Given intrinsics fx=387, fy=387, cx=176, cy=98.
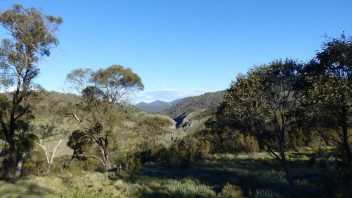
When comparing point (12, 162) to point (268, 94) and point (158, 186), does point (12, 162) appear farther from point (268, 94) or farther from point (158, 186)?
point (268, 94)

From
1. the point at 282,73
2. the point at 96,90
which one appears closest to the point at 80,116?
the point at 96,90

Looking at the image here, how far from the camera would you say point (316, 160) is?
35188 millimetres

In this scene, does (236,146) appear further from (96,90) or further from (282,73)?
(282,73)

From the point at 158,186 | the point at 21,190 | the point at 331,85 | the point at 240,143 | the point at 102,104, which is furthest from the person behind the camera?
the point at 240,143

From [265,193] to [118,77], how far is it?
2796 centimetres

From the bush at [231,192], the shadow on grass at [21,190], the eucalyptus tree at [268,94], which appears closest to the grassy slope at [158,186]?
the shadow on grass at [21,190]

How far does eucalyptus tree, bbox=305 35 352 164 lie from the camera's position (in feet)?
59.1

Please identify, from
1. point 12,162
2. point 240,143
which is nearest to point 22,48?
point 12,162

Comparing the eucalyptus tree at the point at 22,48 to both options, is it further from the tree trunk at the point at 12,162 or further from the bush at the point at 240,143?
the bush at the point at 240,143

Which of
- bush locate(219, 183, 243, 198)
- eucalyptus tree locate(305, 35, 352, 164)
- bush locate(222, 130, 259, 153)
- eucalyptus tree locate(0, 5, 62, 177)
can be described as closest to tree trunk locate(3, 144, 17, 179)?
eucalyptus tree locate(0, 5, 62, 177)

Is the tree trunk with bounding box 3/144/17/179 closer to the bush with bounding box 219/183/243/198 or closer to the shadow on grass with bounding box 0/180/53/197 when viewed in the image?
the shadow on grass with bounding box 0/180/53/197

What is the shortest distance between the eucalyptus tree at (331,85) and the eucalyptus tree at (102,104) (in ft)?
83.1

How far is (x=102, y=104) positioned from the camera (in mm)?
42625

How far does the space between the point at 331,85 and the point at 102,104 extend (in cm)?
2889
